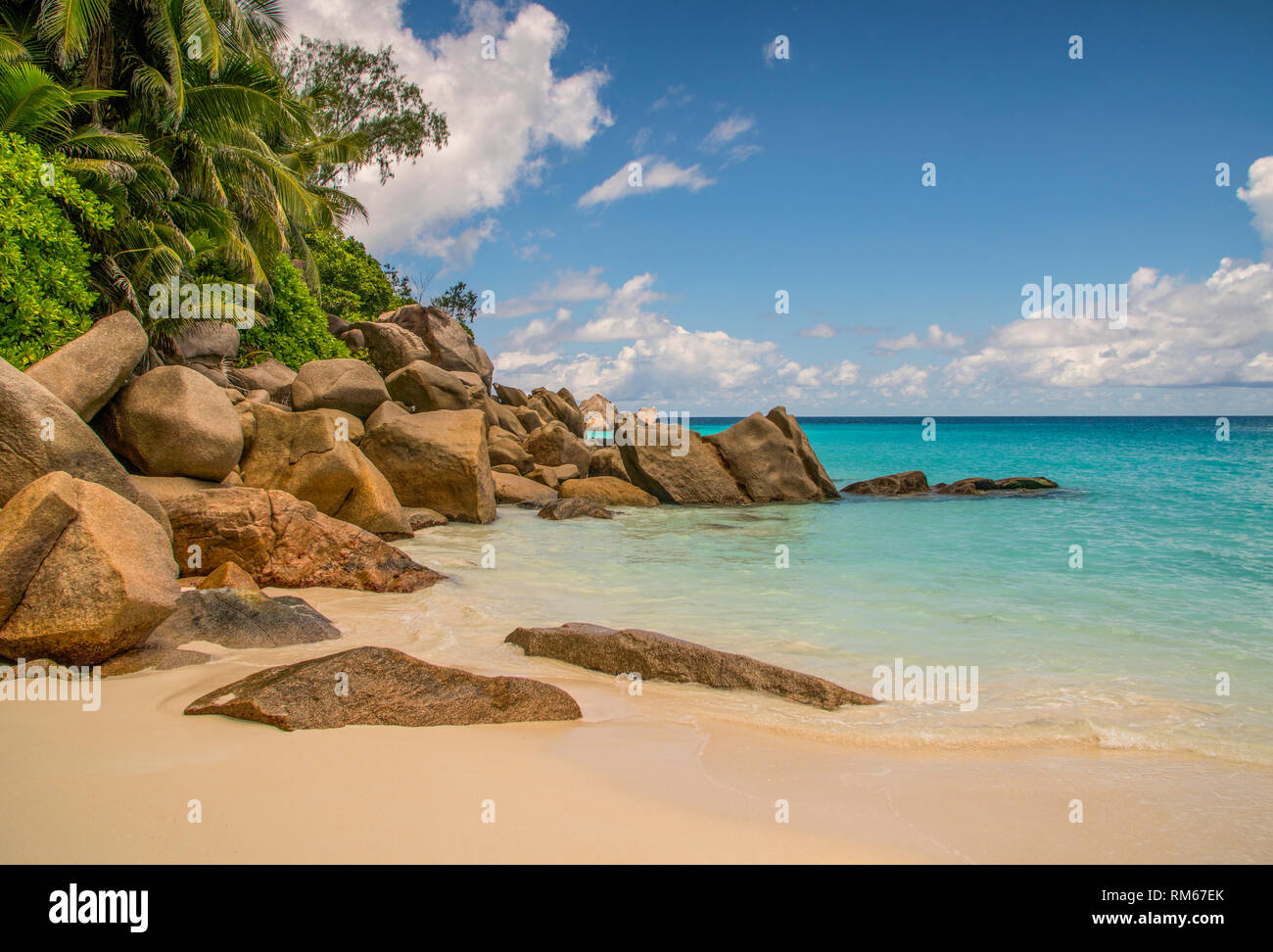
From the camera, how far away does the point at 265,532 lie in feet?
25.1

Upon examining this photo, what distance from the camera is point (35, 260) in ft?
32.1

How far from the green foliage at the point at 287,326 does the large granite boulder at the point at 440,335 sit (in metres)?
5.84

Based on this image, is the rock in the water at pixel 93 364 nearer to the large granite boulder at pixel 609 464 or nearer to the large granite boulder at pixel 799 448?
the large granite boulder at pixel 609 464

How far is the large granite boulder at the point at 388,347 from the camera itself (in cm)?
2377

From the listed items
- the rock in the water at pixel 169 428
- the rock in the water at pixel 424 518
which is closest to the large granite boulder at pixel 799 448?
the rock in the water at pixel 424 518

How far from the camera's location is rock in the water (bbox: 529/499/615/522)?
14102mm

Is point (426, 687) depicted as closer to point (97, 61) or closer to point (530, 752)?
point (530, 752)

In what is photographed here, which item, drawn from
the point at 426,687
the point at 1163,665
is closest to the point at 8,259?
the point at 426,687

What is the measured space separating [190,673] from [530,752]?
236 cm

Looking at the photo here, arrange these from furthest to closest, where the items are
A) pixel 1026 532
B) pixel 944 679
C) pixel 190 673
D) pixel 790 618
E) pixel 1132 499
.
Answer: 1. pixel 1132 499
2. pixel 1026 532
3. pixel 790 618
4. pixel 944 679
5. pixel 190 673

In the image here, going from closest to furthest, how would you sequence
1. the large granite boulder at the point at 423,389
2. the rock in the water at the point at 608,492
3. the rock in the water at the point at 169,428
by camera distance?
1. the rock in the water at the point at 169,428
2. the rock in the water at the point at 608,492
3. the large granite boulder at the point at 423,389

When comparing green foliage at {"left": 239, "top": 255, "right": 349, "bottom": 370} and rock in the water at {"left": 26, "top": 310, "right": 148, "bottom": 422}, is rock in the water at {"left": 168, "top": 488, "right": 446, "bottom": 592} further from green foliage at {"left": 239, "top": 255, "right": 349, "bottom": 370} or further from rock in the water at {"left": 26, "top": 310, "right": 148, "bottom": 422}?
green foliage at {"left": 239, "top": 255, "right": 349, "bottom": 370}

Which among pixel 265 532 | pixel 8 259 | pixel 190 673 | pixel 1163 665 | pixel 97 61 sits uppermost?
pixel 97 61

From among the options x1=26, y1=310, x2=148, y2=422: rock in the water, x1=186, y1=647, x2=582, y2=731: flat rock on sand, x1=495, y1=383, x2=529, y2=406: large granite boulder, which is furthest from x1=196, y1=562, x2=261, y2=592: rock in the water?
x1=495, y1=383, x2=529, y2=406: large granite boulder
